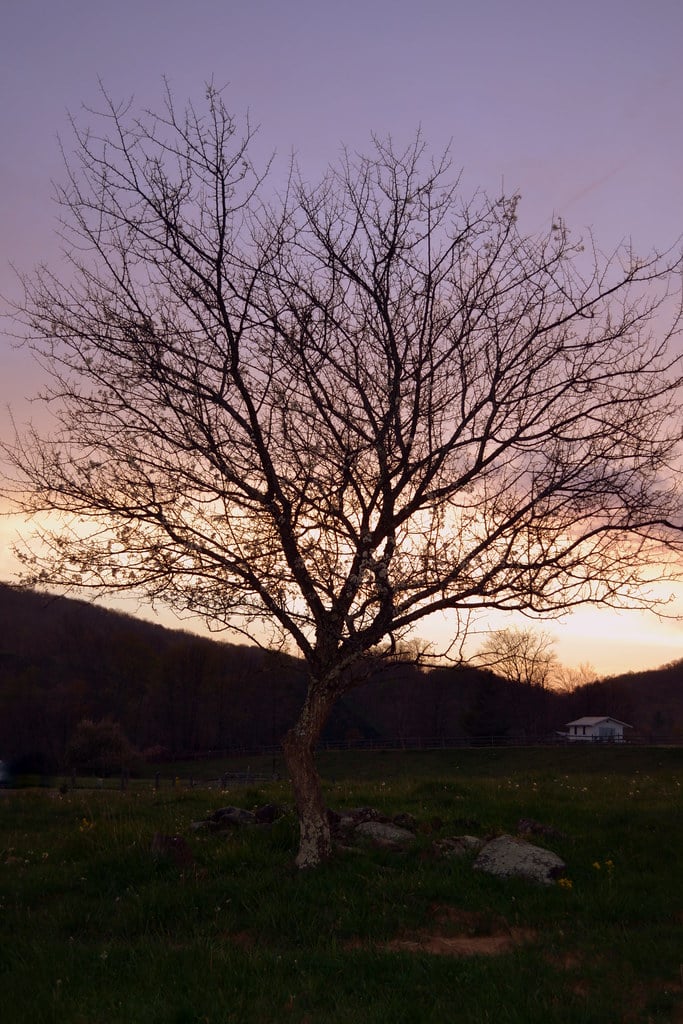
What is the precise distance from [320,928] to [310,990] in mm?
1524

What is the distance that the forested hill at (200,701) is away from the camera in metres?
A: 86.1

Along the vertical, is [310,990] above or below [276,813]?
below

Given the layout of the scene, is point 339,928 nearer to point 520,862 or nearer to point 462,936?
point 462,936

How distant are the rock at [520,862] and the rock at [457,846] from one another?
0.98ft

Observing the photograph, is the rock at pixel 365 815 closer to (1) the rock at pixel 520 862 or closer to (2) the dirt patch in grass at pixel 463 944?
(1) the rock at pixel 520 862

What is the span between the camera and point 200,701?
317 feet

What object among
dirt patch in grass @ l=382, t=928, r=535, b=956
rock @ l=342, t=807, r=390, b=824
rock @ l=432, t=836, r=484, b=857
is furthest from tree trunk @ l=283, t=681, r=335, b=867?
dirt patch in grass @ l=382, t=928, r=535, b=956

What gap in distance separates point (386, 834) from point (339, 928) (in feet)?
10.1

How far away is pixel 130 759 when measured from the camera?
59625 mm

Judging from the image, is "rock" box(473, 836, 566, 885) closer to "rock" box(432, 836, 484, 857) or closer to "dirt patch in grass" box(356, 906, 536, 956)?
"rock" box(432, 836, 484, 857)

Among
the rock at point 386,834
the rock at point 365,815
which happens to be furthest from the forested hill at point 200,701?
the rock at point 386,834

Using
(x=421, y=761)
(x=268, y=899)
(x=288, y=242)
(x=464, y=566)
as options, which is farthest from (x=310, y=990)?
(x=421, y=761)

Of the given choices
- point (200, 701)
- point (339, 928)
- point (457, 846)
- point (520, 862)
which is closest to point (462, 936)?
point (339, 928)

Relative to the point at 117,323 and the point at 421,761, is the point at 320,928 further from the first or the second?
the point at 421,761
